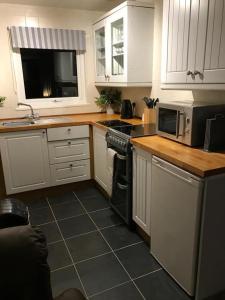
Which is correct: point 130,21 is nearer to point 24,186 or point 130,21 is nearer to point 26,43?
point 26,43

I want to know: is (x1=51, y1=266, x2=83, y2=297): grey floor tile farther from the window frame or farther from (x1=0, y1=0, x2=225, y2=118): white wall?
the window frame

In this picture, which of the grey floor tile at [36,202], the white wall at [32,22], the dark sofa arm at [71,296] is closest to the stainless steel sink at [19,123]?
the white wall at [32,22]

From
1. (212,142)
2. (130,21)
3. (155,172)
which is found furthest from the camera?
(130,21)

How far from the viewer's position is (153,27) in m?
2.55

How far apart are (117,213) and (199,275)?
1169mm

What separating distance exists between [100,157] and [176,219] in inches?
58.3

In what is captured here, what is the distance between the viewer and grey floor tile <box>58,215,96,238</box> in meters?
2.31

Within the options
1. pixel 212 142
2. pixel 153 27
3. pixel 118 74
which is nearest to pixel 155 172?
pixel 212 142

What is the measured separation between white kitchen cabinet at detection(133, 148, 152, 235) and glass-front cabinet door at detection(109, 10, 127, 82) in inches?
44.6

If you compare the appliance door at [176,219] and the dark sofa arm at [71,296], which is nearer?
the dark sofa arm at [71,296]

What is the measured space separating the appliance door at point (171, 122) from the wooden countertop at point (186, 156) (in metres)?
0.07

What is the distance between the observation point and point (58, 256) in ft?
6.58

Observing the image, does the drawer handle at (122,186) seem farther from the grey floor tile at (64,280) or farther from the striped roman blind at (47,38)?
the striped roman blind at (47,38)

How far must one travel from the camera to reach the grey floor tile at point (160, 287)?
161 cm
